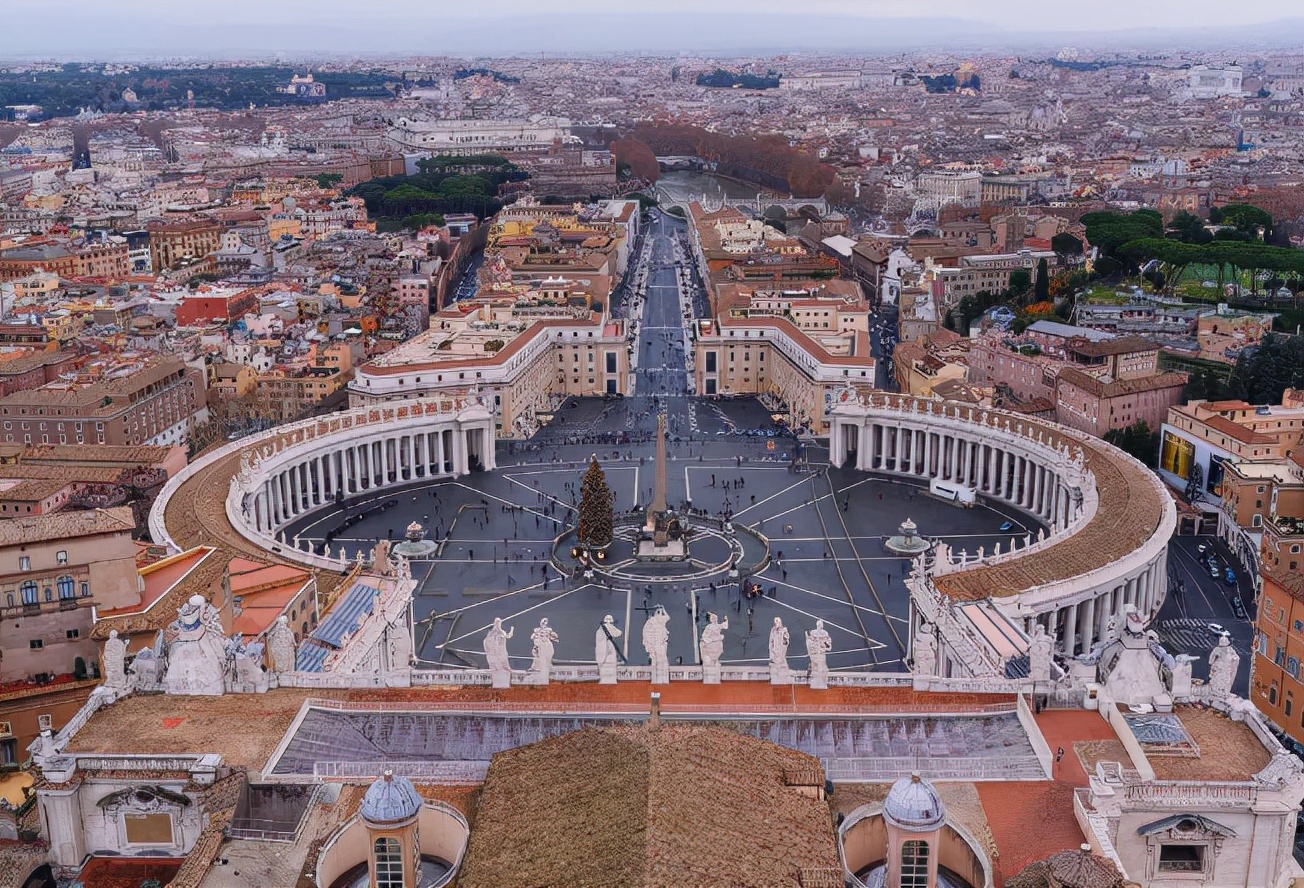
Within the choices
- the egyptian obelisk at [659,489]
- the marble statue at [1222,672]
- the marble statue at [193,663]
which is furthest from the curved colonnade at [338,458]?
the marble statue at [1222,672]

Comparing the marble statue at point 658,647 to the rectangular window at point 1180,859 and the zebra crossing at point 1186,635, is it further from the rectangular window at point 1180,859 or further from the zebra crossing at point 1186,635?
the zebra crossing at point 1186,635

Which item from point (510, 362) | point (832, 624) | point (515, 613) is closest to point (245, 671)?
point (515, 613)

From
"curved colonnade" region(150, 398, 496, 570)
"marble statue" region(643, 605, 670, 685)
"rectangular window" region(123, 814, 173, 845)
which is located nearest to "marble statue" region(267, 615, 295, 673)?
"rectangular window" region(123, 814, 173, 845)

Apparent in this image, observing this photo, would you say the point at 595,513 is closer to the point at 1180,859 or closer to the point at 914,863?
the point at 1180,859

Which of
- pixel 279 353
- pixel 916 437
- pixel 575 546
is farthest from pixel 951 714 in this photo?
pixel 279 353

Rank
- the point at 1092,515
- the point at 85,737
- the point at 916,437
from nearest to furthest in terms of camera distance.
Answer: the point at 85,737, the point at 1092,515, the point at 916,437

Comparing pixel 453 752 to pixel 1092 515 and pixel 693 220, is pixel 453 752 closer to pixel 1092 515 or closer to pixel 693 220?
pixel 1092 515

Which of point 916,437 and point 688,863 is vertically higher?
point 688,863

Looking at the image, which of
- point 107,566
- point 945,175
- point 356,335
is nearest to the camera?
point 107,566

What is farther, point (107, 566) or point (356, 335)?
point (356, 335)
